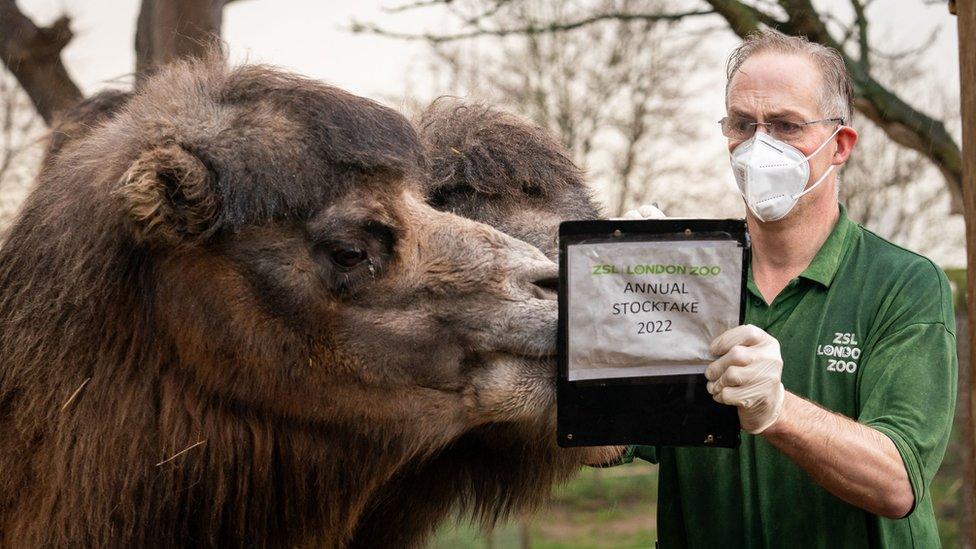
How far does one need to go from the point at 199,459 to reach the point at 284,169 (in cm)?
94

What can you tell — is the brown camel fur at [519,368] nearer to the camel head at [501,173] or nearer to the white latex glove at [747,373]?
the camel head at [501,173]

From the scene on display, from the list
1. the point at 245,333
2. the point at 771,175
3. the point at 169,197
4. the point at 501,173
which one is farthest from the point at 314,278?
the point at 771,175

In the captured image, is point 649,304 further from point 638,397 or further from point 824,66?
point 824,66

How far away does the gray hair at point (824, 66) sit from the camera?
13.7ft

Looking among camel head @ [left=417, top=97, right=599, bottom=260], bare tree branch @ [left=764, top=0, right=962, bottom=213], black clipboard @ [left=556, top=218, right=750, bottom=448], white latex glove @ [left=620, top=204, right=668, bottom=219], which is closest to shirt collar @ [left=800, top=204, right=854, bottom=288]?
white latex glove @ [left=620, top=204, right=668, bottom=219]

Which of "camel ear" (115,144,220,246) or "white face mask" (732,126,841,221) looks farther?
"white face mask" (732,126,841,221)

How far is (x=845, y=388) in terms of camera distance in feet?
12.9

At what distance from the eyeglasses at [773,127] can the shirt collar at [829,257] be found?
383 mm

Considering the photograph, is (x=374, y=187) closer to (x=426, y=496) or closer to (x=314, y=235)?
(x=314, y=235)

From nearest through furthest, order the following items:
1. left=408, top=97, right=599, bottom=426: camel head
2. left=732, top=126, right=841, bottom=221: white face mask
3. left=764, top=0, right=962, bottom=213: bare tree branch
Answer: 1. left=732, top=126, right=841, bottom=221: white face mask
2. left=408, top=97, right=599, bottom=426: camel head
3. left=764, top=0, right=962, bottom=213: bare tree branch

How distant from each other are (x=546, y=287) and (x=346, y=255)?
62 cm

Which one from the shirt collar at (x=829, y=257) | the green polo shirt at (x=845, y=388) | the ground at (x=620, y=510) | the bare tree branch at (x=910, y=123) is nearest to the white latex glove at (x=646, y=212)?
the green polo shirt at (x=845, y=388)

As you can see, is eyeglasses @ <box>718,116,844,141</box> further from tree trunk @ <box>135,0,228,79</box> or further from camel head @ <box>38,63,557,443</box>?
tree trunk @ <box>135,0,228,79</box>

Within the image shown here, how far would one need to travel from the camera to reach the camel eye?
136 inches
